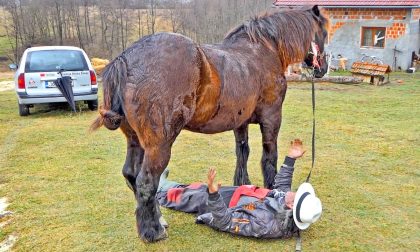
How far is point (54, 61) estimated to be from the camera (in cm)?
808

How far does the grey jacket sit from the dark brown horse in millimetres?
482

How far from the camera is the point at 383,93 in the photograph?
10367 millimetres

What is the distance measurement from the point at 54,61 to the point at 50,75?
0.38 meters

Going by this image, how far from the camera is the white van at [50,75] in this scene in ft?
25.6

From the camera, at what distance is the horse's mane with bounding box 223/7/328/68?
383 centimetres

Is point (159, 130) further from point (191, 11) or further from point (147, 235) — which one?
point (191, 11)

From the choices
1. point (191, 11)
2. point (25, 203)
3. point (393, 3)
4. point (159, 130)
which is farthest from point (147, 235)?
point (191, 11)

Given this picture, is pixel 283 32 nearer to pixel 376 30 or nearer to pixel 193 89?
pixel 193 89

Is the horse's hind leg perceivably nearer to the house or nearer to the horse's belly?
the horse's belly

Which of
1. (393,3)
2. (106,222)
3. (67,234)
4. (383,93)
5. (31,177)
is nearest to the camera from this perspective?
(67,234)

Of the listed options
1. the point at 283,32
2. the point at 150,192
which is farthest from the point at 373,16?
the point at 150,192

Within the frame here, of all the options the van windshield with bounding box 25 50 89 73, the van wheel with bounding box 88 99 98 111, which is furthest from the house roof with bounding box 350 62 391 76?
the van windshield with bounding box 25 50 89 73

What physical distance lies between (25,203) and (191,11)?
22.2 meters

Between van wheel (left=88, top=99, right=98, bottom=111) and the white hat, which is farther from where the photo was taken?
van wheel (left=88, top=99, right=98, bottom=111)
